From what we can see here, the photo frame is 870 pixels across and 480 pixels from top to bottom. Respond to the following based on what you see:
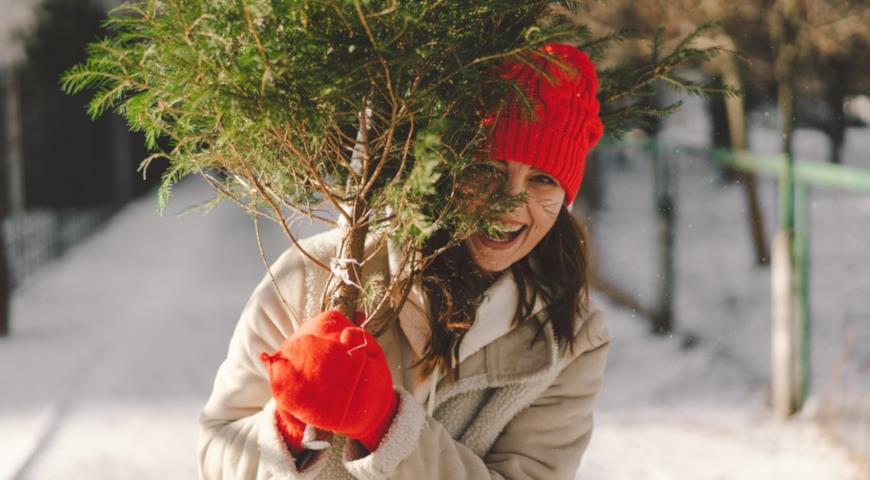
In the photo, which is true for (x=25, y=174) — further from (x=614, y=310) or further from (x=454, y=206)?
(x=454, y=206)

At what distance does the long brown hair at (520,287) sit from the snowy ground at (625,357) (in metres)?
2.12

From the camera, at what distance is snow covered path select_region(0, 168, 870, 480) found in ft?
14.4

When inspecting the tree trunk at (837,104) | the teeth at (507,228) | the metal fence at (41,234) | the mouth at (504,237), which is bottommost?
the metal fence at (41,234)

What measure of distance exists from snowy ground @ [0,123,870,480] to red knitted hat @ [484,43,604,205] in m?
2.45

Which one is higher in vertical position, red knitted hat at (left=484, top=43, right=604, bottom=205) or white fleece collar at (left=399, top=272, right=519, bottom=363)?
red knitted hat at (left=484, top=43, right=604, bottom=205)

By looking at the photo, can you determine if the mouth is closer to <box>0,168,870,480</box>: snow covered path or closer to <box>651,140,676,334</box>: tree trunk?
<box>0,168,870,480</box>: snow covered path

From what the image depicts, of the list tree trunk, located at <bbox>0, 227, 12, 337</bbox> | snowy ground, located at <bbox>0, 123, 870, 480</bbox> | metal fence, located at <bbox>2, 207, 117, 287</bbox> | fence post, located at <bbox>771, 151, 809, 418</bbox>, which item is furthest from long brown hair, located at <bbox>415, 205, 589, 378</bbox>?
metal fence, located at <bbox>2, 207, 117, 287</bbox>

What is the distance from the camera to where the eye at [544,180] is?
2.07 meters

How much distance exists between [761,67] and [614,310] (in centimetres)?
196

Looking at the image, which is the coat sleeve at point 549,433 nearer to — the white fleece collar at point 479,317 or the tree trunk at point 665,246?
the white fleece collar at point 479,317

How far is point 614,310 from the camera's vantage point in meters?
7.14

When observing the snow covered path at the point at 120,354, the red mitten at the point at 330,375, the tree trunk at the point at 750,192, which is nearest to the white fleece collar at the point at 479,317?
the red mitten at the point at 330,375

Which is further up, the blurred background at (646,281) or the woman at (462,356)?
the woman at (462,356)

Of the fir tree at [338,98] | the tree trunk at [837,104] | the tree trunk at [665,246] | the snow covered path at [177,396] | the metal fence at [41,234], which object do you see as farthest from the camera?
the metal fence at [41,234]
